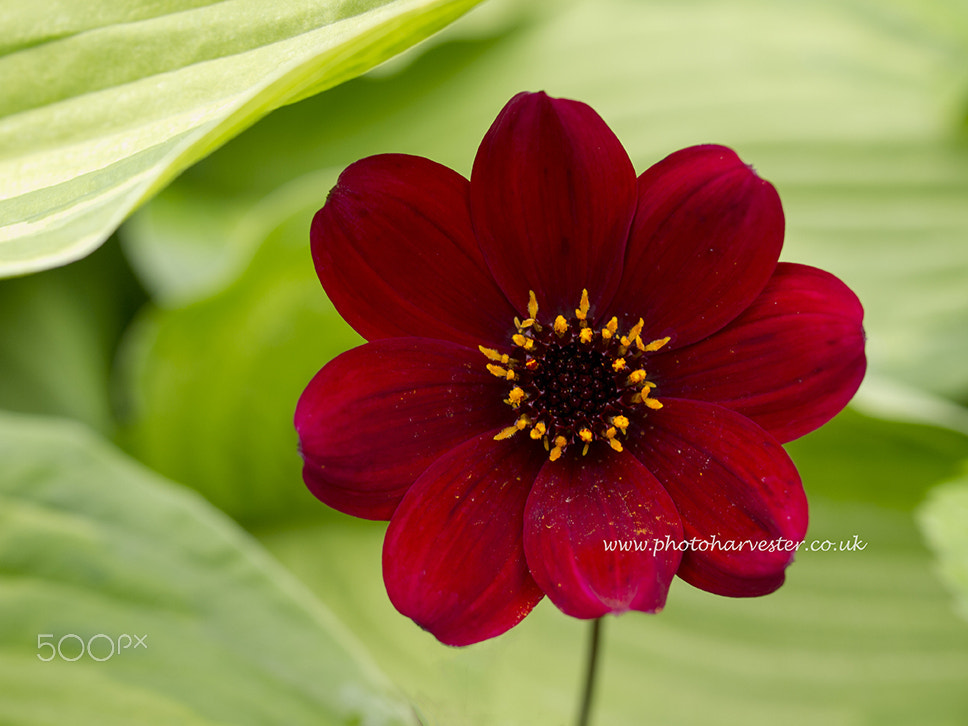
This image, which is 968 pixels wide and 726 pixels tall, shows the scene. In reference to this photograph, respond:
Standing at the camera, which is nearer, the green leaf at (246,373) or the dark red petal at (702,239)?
the dark red petal at (702,239)

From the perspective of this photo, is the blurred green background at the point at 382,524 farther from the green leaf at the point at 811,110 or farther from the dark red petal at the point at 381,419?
the dark red petal at the point at 381,419

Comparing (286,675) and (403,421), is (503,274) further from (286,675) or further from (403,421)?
(286,675)

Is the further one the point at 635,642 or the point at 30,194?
the point at 635,642

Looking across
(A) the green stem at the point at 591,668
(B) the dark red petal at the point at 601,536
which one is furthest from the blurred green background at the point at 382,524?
A: (B) the dark red petal at the point at 601,536

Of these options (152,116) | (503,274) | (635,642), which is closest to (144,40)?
(152,116)

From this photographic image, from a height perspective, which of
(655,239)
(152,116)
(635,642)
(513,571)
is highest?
(152,116)

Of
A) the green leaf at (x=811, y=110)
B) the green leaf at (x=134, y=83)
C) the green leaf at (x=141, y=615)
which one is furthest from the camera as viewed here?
the green leaf at (x=811, y=110)

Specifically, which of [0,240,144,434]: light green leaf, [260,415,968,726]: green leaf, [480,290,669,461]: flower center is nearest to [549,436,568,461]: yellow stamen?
[480,290,669,461]: flower center
